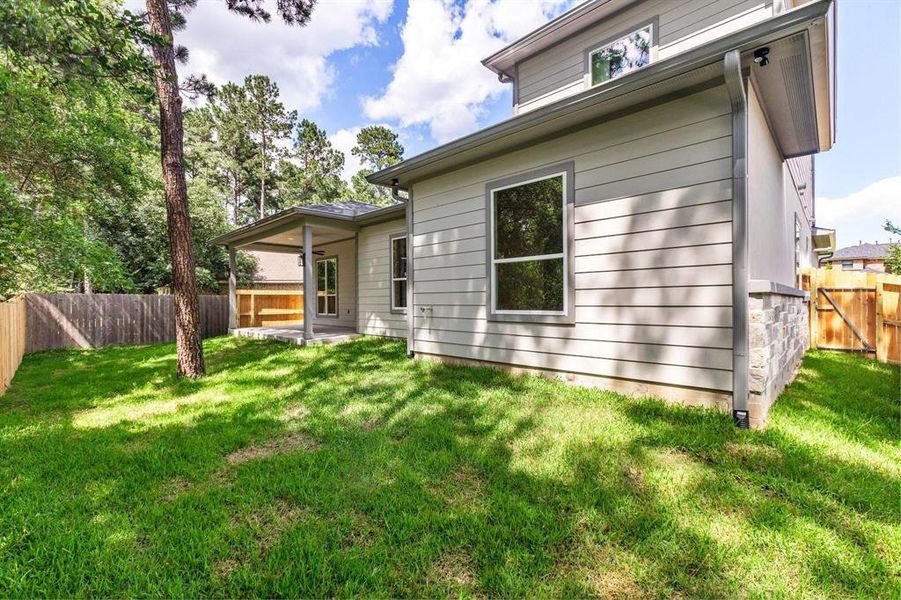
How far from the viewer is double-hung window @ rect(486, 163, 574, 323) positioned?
4.13 meters

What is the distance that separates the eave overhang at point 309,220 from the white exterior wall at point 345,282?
1154mm

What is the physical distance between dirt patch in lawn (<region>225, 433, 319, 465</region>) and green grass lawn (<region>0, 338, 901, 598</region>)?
20 millimetres

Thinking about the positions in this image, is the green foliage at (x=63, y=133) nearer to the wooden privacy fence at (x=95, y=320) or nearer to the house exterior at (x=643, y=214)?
the wooden privacy fence at (x=95, y=320)

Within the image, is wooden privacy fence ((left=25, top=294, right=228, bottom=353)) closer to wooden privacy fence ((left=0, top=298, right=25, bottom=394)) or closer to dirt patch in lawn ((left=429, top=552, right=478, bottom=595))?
wooden privacy fence ((left=0, top=298, right=25, bottom=394))

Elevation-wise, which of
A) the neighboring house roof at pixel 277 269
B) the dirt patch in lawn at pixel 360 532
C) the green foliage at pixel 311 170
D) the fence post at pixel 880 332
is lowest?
the dirt patch in lawn at pixel 360 532

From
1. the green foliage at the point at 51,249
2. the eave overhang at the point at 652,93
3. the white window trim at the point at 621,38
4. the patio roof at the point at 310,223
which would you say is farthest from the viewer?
the patio roof at the point at 310,223

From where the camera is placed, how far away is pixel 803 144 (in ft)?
16.5

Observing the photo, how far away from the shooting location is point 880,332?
5676mm

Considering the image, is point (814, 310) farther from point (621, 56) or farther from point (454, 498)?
point (454, 498)

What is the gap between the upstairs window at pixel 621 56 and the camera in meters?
6.00

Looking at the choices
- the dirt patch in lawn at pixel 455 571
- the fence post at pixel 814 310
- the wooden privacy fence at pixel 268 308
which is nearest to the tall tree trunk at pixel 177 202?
the dirt patch in lawn at pixel 455 571

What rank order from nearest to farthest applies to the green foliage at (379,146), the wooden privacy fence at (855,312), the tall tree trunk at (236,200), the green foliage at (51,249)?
the green foliage at (51,249)
the wooden privacy fence at (855,312)
the green foliage at (379,146)
the tall tree trunk at (236,200)

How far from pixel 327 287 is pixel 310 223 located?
3327 mm

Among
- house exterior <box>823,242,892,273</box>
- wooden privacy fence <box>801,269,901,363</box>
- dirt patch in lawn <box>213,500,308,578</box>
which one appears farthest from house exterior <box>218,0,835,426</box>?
house exterior <box>823,242,892,273</box>
